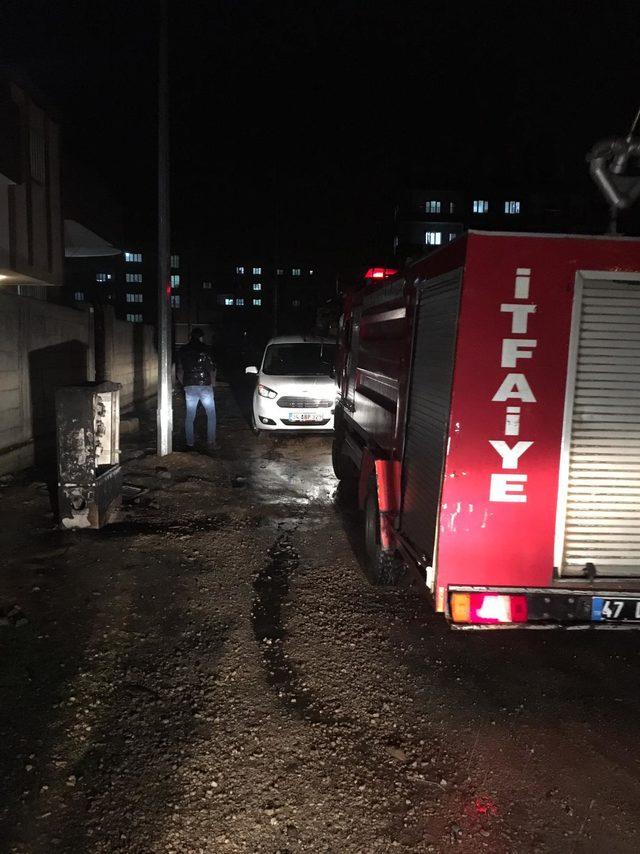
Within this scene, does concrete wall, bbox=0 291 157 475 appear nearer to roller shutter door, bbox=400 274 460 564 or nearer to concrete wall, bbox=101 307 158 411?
concrete wall, bbox=101 307 158 411

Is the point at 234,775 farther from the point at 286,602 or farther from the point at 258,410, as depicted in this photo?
the point at 258,410

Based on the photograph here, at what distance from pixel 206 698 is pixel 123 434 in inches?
366

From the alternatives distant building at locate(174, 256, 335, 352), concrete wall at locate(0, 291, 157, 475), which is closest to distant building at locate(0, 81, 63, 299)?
concrete wall at locate(0, 291, 157, 475)

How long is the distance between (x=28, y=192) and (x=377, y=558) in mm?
10025

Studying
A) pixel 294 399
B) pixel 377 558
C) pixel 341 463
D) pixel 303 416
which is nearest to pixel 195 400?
pixel 294 399

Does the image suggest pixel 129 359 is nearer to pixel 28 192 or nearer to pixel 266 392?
pixel 28 192

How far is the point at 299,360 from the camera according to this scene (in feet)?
38.5

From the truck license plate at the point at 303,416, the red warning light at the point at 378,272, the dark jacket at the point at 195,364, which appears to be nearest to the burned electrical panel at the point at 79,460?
the red warning light at the point at 378,272

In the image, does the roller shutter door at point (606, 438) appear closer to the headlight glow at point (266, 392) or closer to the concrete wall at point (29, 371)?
the concrete wall at point (29, 371)

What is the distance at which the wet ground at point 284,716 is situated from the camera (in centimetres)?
253

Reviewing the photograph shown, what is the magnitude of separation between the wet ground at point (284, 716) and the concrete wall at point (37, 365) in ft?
10.3

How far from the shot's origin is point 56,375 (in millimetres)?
10055

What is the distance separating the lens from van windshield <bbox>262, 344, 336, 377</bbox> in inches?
443

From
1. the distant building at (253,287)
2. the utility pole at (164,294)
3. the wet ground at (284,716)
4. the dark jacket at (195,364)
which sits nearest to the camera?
the wet ground at (284,716)
